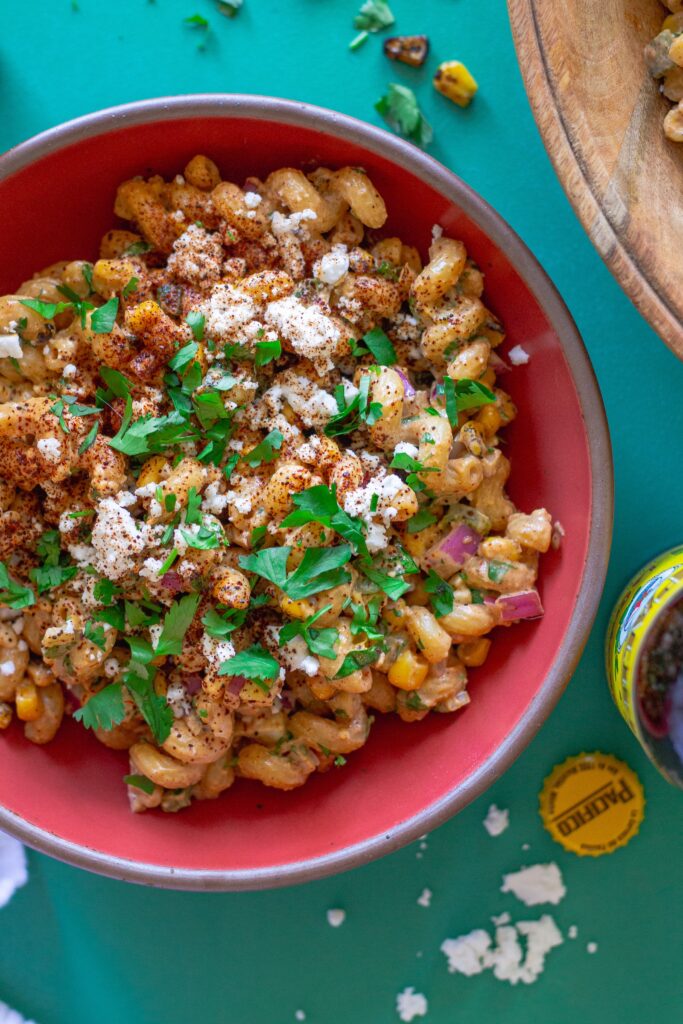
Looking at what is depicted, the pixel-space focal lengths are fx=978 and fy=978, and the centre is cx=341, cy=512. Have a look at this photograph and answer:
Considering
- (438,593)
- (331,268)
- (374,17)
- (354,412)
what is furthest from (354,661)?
(374,17)

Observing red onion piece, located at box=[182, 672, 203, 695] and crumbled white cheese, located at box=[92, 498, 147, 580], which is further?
red onion piece, located at box=[182, 672, 203, 695]

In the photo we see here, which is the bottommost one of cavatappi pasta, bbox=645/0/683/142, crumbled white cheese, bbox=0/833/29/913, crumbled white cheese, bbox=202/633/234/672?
crumbled white cheese, bbox=0/833/29/913

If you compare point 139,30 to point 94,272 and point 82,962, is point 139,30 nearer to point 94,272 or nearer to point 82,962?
Result: point 94,272

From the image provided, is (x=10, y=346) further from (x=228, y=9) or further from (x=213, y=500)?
(x=228, y=9)

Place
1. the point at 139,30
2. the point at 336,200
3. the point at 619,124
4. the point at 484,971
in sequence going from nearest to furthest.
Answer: the point at 619,124 < the point at 336,200 < the point at 139,30 < the point at 484,971

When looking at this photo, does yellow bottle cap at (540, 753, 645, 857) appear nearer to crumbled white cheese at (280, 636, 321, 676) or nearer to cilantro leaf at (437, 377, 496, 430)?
crumbled white cheese at (280, 636, 321, 676)

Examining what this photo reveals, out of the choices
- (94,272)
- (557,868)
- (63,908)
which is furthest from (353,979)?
(94,272)

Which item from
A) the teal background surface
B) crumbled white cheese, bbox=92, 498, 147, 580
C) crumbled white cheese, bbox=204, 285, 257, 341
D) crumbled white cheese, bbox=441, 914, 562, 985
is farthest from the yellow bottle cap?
crumbled white cheese, bbox=204, 285, 257, 341
